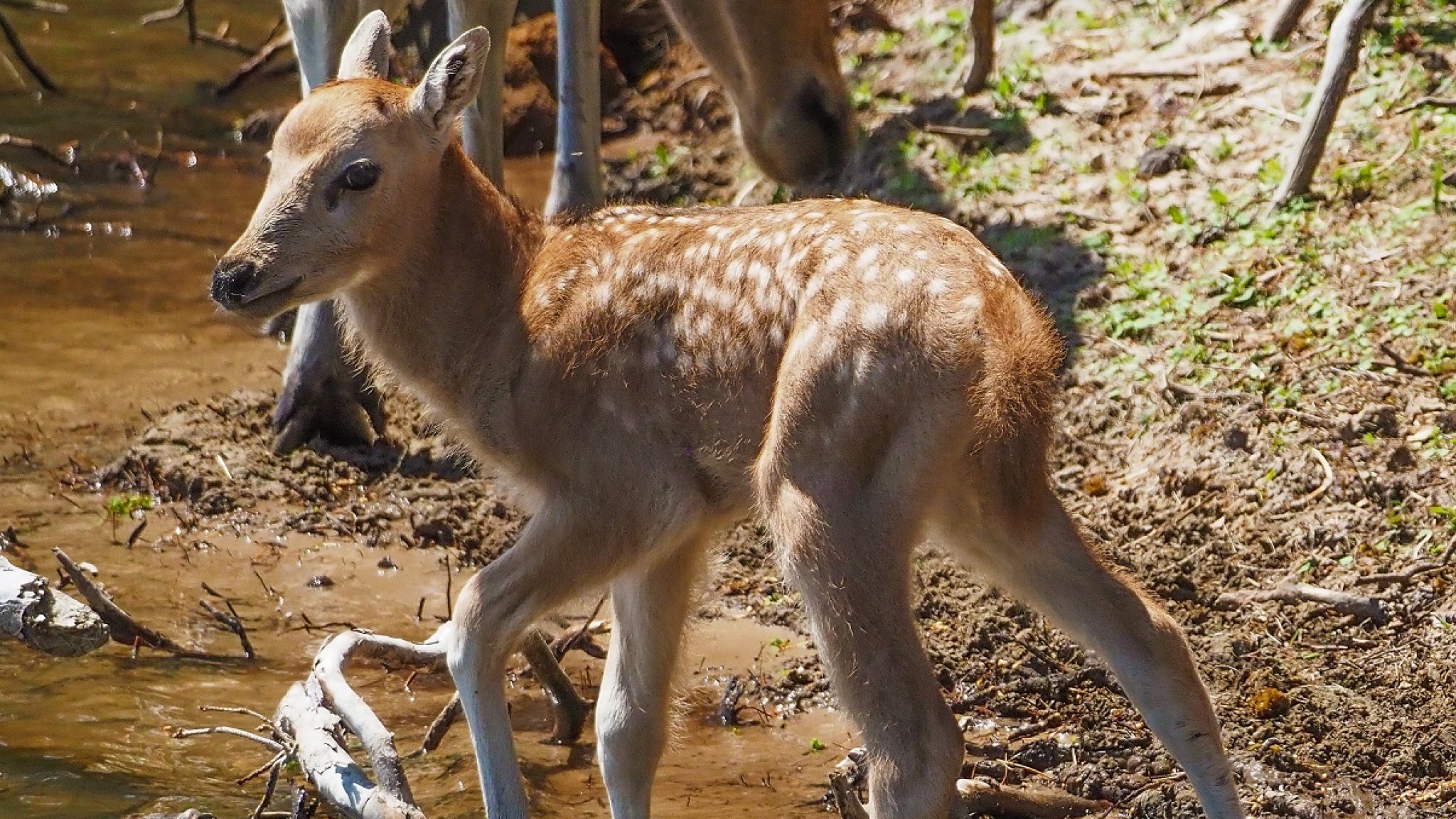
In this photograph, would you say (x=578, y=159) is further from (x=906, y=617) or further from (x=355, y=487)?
(x=906, y=617)

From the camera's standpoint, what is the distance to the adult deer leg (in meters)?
8.09

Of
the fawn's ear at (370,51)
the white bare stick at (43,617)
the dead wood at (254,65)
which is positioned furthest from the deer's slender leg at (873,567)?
the dead wood at (254,65)

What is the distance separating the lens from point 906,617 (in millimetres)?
4566

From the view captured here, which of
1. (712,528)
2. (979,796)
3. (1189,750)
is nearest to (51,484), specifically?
(712,528)

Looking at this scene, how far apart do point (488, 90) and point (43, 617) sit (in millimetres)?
4254

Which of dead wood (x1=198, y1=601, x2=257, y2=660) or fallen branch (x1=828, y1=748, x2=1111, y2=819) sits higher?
dead wood (x1=198, y1=601, x2=257, y2=660)

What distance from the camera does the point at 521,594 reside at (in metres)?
5.09

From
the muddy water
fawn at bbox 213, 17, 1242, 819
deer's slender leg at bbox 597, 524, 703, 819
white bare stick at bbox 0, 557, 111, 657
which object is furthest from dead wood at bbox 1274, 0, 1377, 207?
white bare stick at bbox 0, 557, 111, 657

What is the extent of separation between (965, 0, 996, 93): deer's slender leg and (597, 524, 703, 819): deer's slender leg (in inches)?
216

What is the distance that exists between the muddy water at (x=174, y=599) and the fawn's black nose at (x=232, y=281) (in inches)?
60.7

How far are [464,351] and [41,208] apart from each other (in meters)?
7.24

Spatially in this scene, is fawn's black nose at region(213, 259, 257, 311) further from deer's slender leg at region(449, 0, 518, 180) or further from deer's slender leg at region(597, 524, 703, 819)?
deer's slender leg at region(449, 0, 518, 180)

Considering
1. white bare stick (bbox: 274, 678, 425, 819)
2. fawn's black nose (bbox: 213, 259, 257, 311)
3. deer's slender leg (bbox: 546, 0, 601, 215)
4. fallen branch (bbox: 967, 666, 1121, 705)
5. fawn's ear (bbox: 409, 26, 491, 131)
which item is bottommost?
fallen branch (bbox: 967, 666, 1121, 705)

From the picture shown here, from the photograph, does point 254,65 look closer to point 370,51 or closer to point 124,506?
point 124,506
